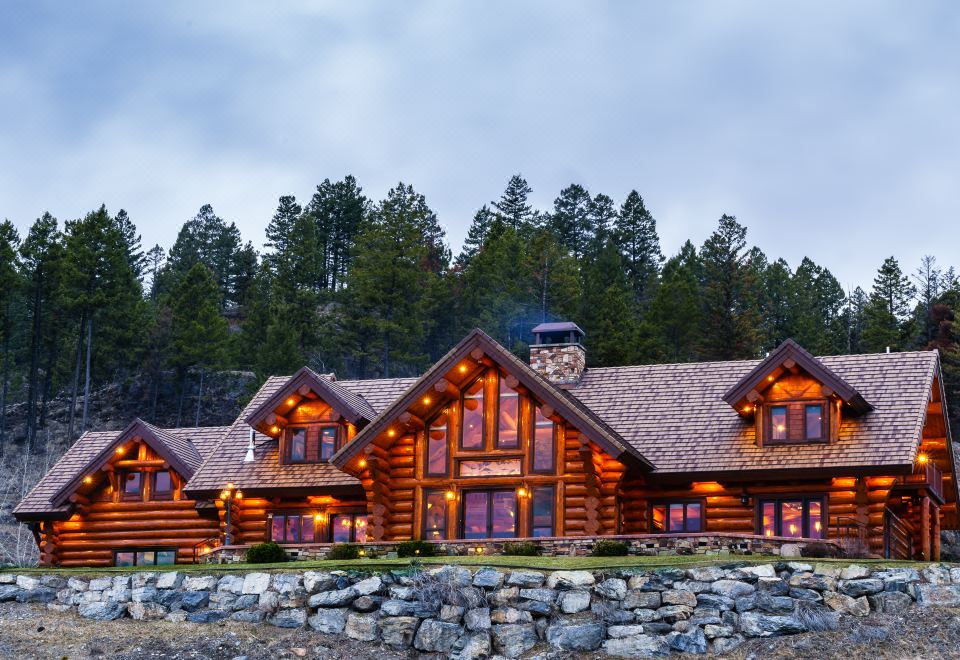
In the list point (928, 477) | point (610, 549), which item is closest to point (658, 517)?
point (610, 549)

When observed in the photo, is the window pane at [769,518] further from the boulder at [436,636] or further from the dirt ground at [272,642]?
the boulder at [436,636]

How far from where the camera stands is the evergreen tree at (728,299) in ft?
226

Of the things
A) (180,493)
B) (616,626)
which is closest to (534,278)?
(180,493)

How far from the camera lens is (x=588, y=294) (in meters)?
66.5

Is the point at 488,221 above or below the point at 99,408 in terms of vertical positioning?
above

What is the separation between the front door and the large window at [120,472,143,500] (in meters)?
10.8

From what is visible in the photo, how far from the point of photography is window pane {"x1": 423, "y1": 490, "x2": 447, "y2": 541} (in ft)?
115

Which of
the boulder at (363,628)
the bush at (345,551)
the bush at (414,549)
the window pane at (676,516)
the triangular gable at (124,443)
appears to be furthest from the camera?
the triangular gable at (124,443)

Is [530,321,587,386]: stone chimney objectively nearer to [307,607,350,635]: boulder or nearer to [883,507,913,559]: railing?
[883,507,913,559]: railing

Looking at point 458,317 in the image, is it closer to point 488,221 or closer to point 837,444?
point 488,221

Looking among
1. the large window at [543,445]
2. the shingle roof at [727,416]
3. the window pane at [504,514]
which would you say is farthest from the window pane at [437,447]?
the shingle roof at [727,416]

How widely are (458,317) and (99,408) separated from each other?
20164 mm

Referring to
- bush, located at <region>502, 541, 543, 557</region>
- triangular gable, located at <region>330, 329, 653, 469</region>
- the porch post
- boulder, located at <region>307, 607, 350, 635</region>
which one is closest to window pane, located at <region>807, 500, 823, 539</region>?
the porch post

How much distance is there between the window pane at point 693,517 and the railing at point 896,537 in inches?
184
